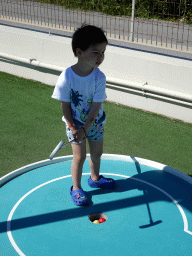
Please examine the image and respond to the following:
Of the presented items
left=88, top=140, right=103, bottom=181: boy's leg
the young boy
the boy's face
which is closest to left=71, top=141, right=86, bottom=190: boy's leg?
the young boy

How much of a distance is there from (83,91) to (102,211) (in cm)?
120

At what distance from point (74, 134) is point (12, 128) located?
2.46 m

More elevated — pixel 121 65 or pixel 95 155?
pixel 121 65

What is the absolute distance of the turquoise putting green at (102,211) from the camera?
115 inches

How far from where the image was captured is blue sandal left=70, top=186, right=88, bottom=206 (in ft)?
11.2

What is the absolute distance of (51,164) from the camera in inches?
167

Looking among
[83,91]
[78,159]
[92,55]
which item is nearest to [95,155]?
[78,159]

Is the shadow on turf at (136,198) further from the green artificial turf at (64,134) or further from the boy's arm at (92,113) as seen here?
the boy's arm at (92,113)

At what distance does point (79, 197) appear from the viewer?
3.45 m

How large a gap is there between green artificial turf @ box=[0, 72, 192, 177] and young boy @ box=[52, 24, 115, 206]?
4.43 ft

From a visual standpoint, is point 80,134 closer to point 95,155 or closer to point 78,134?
point 78,134

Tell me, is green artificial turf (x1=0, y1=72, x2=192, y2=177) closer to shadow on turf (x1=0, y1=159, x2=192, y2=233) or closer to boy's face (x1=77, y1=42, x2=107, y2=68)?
shadow on turf (x1=0, y1=159, x2=192, y2=233)

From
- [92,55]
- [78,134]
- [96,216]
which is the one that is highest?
[92,55]

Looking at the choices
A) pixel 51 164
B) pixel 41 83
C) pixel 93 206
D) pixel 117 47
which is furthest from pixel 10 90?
pixel 93 206
